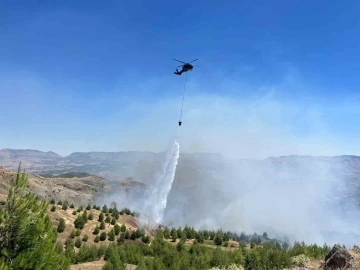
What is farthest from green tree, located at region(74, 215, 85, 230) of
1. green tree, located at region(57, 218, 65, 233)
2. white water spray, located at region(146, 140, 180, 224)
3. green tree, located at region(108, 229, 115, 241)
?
white water spray, located at region(146, 140, 180, 224)

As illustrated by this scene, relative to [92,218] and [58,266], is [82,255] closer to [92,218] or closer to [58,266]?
[58,266]

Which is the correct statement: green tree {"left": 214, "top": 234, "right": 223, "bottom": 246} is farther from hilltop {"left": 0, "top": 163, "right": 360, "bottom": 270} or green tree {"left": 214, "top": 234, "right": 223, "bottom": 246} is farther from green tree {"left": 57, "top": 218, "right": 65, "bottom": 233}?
green tree {"left": 57, "top": 218, "right": 65, "bottom": 233}

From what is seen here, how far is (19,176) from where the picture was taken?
709 inches

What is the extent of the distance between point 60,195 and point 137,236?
115295 millimetres

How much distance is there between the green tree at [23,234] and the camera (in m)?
17.3

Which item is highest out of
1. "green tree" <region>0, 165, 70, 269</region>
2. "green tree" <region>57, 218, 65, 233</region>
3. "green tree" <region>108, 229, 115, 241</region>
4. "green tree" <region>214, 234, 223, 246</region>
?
"green tree" <region>0, 165, 70, 269</region>

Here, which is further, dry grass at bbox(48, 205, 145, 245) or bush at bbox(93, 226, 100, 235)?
bush at bbox(93, 226, 100, 235)

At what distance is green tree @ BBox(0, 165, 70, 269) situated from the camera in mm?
17297

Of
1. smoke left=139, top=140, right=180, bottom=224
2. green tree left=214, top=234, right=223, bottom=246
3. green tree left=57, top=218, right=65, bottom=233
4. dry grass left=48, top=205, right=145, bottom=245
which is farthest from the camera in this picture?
smoke left=139, top=140, right=180, bottom=224

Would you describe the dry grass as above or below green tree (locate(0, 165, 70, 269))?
below

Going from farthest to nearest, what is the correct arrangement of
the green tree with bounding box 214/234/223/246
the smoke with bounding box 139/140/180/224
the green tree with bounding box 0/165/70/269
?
the smoke with bounding box 139/140/180/224, the green tree with bounding box 214/234/223/246, the green tree with bounding box 0/165/70/269

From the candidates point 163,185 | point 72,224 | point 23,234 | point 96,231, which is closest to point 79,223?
point 72,224

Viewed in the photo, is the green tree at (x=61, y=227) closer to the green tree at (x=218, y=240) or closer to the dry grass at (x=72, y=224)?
the dry grass at (x=72, y=224)

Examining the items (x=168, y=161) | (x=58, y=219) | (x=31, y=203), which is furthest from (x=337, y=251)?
(x=168, y=161)
